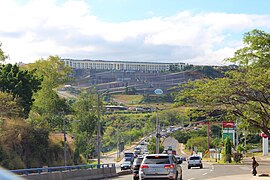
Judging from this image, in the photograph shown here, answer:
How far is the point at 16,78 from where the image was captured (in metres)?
63.3

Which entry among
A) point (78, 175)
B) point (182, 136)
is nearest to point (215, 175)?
point (78, 175)

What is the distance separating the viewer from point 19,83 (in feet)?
205

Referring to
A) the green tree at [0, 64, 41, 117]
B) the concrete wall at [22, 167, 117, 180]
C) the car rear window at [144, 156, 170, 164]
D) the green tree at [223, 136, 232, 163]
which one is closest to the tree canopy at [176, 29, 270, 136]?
the car rear window at [144, 156, 170, 164]

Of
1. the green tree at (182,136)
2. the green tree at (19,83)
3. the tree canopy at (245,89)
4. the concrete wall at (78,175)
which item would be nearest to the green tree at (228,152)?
the green tree at (19,83)

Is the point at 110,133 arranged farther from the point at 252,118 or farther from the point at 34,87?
the point at 252,118

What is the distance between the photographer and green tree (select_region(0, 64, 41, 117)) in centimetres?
6253

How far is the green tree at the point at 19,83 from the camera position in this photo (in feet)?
205

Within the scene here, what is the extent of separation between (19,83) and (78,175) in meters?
28.8

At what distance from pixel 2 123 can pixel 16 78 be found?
35.8ft

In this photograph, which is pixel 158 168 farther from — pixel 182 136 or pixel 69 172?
pixel 182 136

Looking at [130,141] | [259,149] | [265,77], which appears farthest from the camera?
[130,141]

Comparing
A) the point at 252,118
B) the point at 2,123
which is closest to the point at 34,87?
the point at 2,123

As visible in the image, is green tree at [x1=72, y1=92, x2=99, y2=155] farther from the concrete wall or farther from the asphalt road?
the concrete wall

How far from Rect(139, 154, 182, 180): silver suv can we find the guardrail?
232 inches
